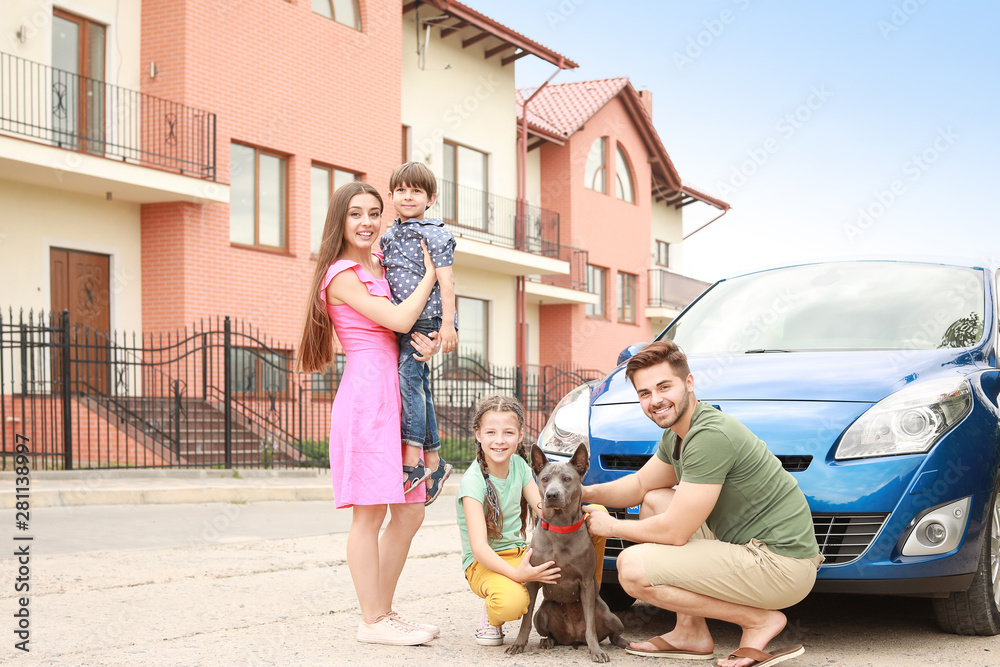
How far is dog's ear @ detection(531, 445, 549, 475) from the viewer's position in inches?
154

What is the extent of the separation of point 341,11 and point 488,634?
56.3ft

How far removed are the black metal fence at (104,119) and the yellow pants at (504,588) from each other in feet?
39.1

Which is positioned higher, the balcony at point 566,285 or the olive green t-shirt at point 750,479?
the balcony at point 566,285

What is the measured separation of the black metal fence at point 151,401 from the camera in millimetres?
12383

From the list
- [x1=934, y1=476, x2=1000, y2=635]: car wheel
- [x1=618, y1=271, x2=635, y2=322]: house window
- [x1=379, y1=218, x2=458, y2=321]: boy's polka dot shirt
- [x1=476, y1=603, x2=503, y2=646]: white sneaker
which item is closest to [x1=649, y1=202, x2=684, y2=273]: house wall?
[x1=618, y1=271, x2=635, y2=322]: house window

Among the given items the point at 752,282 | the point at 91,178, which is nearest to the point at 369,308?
the point at 752,282

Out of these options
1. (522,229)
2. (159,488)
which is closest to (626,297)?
(522,229)

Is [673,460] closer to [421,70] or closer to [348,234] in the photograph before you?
[348,234]

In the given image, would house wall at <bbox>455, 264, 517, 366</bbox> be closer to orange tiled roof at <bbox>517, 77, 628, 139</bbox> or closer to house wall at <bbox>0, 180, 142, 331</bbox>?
orange tiled roof at <bbox>517, 77, 628, 139</bbox>

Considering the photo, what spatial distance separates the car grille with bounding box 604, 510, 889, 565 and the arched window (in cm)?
2723

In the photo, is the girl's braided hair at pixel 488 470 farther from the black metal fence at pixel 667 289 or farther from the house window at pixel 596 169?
the black metal fence at pixel 667 289

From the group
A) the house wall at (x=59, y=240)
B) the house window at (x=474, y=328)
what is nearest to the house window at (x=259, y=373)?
the house wall at (x=59, y=240)

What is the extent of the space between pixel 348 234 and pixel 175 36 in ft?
43.4

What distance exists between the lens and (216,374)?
1572 centimetres
